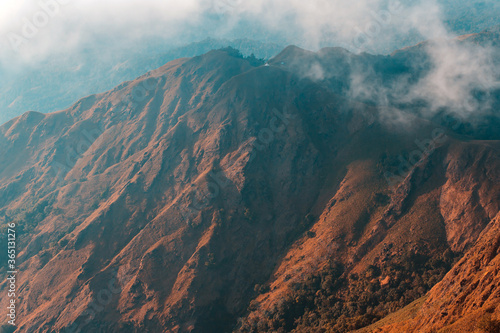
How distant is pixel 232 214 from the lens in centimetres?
13550

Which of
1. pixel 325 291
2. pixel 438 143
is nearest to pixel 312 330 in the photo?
pixel 325 291

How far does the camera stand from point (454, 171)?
110562 millimetres

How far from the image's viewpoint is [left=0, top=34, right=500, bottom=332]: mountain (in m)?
94.4

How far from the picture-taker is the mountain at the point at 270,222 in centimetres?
9438

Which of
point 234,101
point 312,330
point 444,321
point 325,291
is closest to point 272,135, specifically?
point 234,101

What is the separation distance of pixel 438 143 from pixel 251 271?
91.5 meters

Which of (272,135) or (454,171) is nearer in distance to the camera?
(454,171)

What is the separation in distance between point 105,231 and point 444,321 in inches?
5268

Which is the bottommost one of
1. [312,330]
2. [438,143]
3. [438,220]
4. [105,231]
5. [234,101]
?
[312,330]

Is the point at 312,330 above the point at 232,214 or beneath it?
beneath

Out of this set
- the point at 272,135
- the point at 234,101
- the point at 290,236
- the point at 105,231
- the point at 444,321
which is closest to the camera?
the point at 444,321

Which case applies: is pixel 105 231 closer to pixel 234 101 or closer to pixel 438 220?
pixel 234 101

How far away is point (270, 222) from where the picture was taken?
135m

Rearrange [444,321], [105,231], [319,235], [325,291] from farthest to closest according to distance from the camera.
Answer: [105,231] → [319,235] → [325,291] → [444,321]
